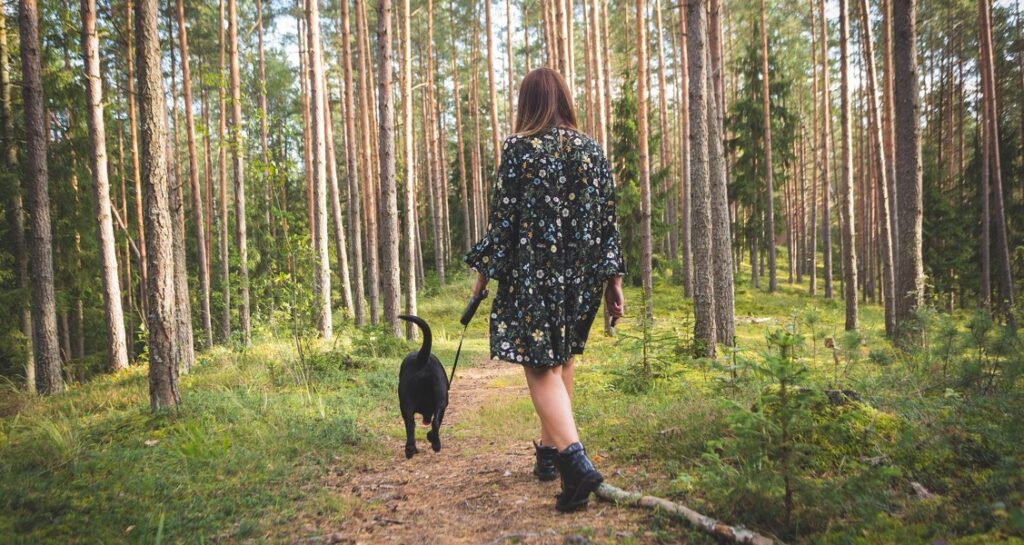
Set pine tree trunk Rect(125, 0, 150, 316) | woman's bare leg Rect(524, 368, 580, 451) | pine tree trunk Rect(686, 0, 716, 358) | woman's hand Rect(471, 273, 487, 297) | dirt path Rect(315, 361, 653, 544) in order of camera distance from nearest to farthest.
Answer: dirt path Rect(315, 361, 653, 544) < woman's bare leg Rect(524, 368, 580, 451) < woman's hand Rect(471, 273, 487, 297) < pine tree trunk Rect(686, 0, 716, 358) < pine tree trunk Rect(125, 0, 150, 316)

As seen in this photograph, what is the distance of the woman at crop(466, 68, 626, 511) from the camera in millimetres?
2949

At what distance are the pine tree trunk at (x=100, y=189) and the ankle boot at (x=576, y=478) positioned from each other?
9903 mm

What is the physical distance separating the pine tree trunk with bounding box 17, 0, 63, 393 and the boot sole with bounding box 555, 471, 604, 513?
9567 mm

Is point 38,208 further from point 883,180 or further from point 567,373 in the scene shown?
point 883,180

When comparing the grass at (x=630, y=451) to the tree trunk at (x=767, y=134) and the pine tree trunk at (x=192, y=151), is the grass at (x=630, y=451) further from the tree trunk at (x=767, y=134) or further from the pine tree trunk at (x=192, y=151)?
the tree trunk at (x=767, y=134)

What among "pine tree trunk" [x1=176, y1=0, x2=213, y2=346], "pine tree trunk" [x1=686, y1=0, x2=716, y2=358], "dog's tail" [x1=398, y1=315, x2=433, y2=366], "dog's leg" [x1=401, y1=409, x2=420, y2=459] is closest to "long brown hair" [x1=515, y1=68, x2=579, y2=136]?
"dog's tail" [x1=398, y1=315, x2=433, y2=366]

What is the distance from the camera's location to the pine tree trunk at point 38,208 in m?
8.52

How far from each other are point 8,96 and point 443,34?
1843cm

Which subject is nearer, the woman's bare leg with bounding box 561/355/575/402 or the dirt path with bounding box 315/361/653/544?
the dirt path with bounding box 315/361/653/544

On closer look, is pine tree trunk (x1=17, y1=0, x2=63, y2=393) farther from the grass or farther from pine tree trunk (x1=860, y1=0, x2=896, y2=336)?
pine tree trunk (x1=860, y1=0, x2=896, y2=336)

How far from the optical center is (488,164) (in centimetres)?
3312

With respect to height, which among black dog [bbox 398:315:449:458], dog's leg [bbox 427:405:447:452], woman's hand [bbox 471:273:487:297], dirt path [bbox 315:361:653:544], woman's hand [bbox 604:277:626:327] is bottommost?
dirt path [bbox 315:361:653:544]

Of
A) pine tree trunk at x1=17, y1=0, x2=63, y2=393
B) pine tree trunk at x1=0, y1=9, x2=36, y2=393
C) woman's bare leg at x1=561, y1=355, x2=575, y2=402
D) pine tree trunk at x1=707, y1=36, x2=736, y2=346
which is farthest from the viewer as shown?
pine tree trunk at x1=0, y1=9, x2=36, y2=393

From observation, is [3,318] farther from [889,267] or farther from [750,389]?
[889,267]
